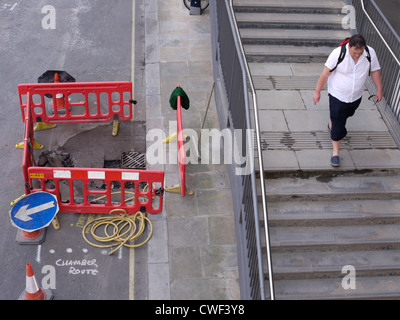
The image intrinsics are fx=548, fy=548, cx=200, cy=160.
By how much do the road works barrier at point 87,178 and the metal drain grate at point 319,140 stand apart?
199 cm

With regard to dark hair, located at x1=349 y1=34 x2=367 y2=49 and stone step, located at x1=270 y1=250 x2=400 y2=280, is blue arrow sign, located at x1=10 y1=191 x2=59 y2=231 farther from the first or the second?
dark hair, located at x1=349 y1=34 x2=367 y2=49

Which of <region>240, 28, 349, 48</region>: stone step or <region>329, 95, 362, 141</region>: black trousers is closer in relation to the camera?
<region>329, 95, 362, 141</region>: black trousers

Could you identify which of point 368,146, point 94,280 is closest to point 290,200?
point 368,146

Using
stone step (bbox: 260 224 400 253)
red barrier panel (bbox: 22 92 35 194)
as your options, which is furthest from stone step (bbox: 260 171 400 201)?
red barrier panel (bbox: 22 92 35 194)

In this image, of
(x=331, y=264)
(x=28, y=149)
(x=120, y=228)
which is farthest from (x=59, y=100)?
(x=331, y=264)

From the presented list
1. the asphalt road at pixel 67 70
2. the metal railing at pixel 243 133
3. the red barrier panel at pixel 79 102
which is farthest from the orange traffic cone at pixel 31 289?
the red barrier panel at pixel 79 102

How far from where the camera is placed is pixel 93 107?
1239 centimetres

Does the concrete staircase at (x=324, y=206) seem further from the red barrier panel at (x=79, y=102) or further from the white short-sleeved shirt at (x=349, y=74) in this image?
the red barrier panel at (x=79, y=102)

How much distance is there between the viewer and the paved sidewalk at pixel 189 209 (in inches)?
340

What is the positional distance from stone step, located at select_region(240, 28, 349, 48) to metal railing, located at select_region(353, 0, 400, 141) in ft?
2.67

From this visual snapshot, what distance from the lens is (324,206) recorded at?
7980mm

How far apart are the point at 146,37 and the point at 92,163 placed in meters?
5.29

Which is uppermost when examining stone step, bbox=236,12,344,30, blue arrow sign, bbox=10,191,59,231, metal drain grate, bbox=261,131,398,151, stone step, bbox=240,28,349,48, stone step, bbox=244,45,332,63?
stone step, bbox=236,12,344,30

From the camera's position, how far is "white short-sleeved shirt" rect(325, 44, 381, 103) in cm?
768
